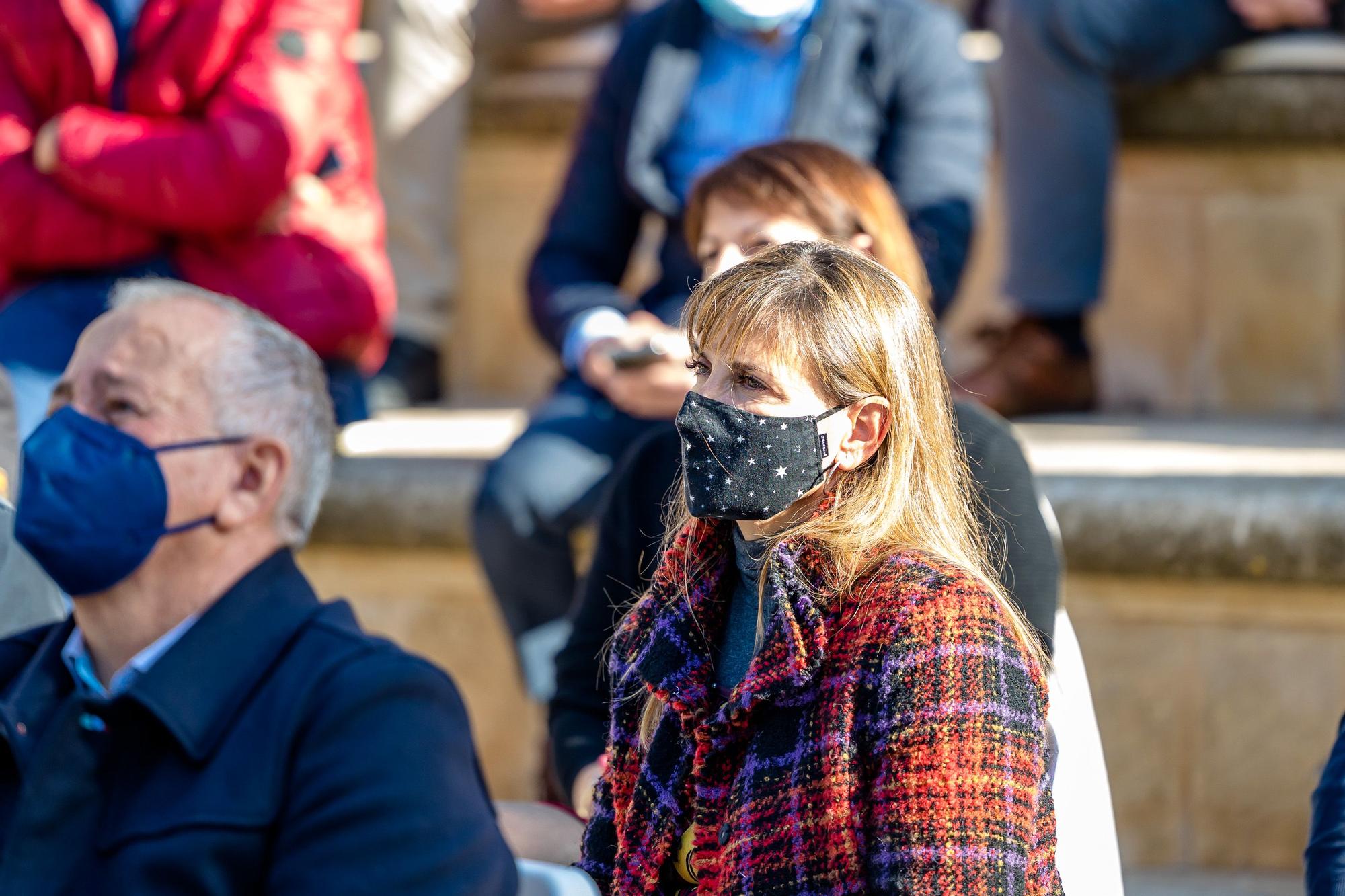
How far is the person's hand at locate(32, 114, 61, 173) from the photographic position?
2930mm

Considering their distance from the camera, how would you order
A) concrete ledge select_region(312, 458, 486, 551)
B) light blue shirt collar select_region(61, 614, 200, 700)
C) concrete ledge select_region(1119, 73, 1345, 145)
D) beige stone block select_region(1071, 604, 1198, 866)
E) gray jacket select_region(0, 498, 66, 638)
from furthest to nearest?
concrete ledge select_region(1119, 73, 1345, 145) < concrete ledge select_region(312, 458, 486, 551) < beige stone block select_region(1071, 604, 1198, 866) < gray jacket select_region(0, 498, 66, 638) < light blue shirt collar select_region(61, 614, 200, 700)

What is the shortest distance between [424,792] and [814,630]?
1.25 ft

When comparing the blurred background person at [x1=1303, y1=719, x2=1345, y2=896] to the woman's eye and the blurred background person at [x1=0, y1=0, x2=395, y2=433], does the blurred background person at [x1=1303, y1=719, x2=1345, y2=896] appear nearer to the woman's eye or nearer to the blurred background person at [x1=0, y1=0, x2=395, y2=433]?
the woman's eye

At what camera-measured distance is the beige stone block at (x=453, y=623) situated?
3082mm

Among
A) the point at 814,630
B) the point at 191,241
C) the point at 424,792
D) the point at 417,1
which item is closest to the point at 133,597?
the point at 424,792

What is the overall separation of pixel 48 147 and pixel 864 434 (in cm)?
200

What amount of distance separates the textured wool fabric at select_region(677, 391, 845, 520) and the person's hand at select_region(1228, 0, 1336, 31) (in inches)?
94.8

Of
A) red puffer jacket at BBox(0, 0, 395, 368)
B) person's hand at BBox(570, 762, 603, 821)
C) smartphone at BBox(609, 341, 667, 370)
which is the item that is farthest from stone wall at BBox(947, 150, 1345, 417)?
person's hand at BBox(570, 762, 603, 821)

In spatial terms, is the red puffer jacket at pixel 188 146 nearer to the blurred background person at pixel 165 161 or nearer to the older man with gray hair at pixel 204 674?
the blurred background person at pixel 165 161

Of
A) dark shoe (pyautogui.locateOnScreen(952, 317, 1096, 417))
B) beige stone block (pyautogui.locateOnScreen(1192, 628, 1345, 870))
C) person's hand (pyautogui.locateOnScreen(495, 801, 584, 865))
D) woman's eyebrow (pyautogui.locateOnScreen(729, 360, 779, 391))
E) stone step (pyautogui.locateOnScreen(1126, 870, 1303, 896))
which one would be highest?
woman's eyebrow (pyautogui.locateOnScreen(729, 360, 779, 391))

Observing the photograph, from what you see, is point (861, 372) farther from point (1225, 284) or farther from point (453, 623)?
point (1225, 284)

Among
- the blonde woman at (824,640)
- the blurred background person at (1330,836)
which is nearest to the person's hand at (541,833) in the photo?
the blonde woman at (824,640)

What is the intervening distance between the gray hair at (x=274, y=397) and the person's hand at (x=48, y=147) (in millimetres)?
1166

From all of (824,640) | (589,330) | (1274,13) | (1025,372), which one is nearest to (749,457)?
(824,640)
